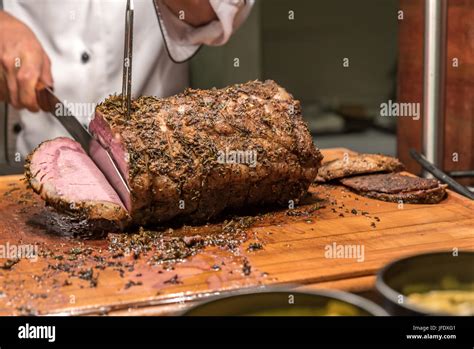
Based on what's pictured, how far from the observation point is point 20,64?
273 centimetres

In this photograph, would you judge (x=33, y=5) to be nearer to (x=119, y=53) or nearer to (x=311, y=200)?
(x=119, y=53)

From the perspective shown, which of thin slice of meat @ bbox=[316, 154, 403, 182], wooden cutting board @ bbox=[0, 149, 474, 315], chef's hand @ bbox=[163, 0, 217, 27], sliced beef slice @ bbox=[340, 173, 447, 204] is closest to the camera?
wooden cutting board @ bbox=[0, 149, 474, 315]

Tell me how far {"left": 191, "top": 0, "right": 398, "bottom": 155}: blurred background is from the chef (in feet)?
0.44

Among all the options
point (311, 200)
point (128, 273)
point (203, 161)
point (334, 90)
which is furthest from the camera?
point (334, 90)

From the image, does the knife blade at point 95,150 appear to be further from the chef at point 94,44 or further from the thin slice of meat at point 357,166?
the thin slice of meat at point 357,166

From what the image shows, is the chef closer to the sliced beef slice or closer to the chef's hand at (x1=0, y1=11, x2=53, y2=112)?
the chef's hand at (x1=0, y1=11, x2=53, y2=112)

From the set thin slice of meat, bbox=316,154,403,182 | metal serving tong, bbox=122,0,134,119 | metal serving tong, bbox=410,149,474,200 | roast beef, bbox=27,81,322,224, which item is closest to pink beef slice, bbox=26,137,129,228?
roast beef, bbox=27,81,322,224

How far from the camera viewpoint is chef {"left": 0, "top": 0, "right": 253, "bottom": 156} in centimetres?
287

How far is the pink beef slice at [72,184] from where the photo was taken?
1844 mm

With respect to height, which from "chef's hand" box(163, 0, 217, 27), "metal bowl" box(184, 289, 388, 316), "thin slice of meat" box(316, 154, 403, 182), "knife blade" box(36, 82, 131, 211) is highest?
"chef's hand" box(163, 0, 217, 27)

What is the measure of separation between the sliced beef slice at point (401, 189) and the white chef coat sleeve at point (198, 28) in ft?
2.89

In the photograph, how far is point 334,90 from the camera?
2986mm
